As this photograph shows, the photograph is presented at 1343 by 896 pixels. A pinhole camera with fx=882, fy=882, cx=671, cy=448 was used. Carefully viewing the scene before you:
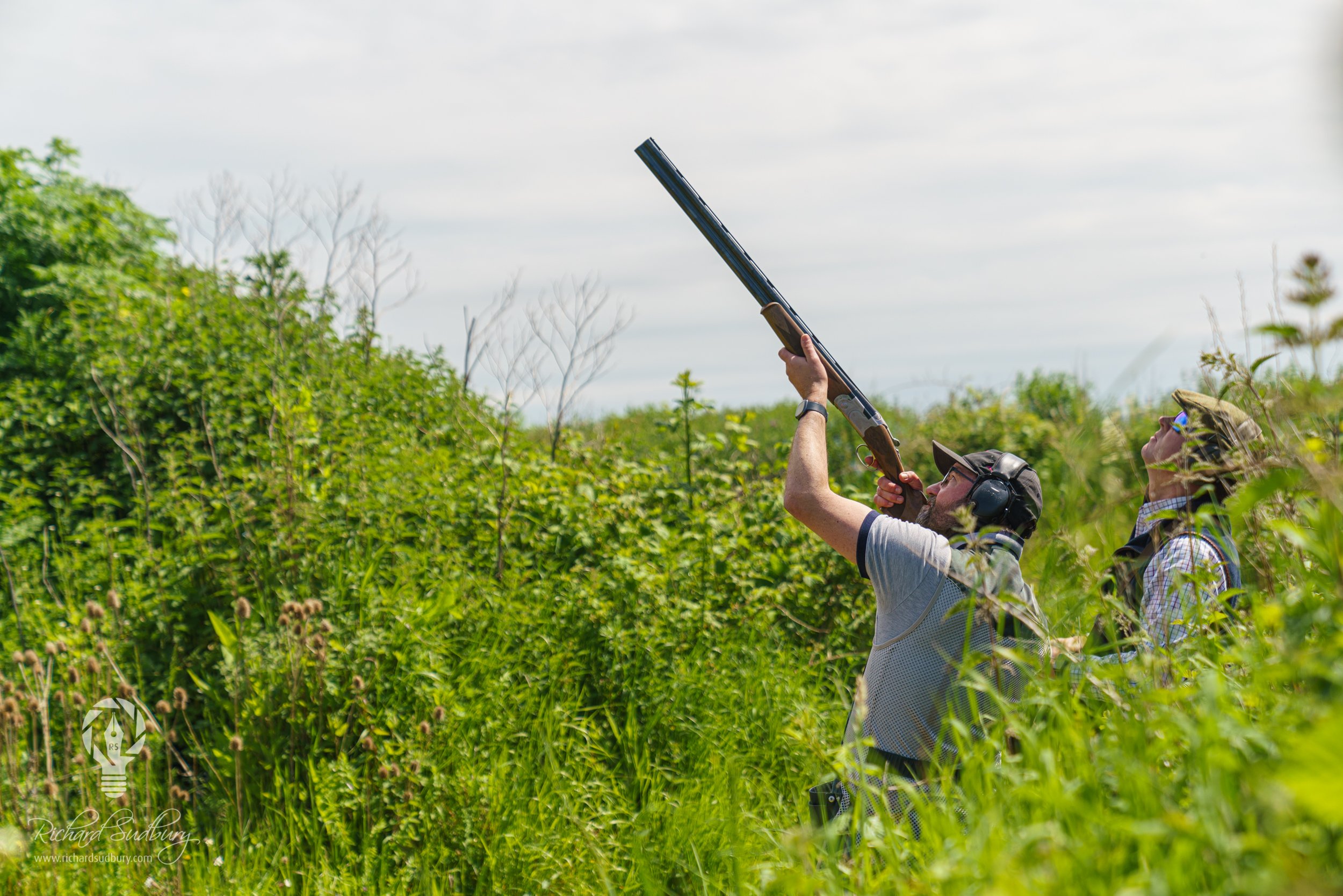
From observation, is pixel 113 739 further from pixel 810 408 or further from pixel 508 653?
pixel 810 408

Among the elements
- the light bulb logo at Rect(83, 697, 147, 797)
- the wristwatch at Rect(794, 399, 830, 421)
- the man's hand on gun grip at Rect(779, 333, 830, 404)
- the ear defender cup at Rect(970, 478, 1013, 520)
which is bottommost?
the light bulb logo at Rect(83, 697, 147, 797)

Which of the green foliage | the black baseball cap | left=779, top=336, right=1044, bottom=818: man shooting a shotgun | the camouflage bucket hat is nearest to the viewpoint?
the green foliage

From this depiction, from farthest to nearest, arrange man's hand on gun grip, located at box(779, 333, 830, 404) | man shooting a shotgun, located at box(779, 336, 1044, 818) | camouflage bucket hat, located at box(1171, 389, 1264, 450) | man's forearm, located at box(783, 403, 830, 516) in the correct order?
man's hand on gun grip, located at box(779, 333, 830, 404), man's forearm, located at box(783, 403, 830, 516), man shooting a shotgun, located at box(779, 336, 1044, 818), camouflage bucket hat, located at box(1171, 389, 1264, 450)

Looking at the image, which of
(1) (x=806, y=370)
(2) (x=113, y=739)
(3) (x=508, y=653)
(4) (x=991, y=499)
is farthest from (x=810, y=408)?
(2) (x=113, y=739)

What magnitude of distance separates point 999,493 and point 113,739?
388cm

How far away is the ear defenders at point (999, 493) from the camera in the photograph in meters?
2.94

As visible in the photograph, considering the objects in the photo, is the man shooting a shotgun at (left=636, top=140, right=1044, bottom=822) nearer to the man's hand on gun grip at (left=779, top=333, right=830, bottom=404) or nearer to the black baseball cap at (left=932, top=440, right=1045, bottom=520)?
the black baseball cap at (left=932, top=440, right=1045, bottom=520)

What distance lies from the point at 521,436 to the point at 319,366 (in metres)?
1.62

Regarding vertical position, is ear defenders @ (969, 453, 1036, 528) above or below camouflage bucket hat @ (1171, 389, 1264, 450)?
below

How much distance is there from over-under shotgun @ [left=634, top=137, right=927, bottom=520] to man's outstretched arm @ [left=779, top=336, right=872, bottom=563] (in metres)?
0.58

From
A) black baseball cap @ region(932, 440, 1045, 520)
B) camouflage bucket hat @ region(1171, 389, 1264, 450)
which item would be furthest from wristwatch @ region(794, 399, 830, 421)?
camouflage bucket hat @ region(1171, 389, 1264, 450)

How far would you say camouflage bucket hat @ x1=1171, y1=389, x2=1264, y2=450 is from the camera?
2232 millimetres

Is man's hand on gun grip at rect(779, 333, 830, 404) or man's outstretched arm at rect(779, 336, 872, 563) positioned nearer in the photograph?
man's outstretched arm at rect(779, 336, 872, 563)

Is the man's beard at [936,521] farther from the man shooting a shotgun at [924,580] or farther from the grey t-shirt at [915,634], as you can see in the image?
the grey t-shirt at [915,634]
